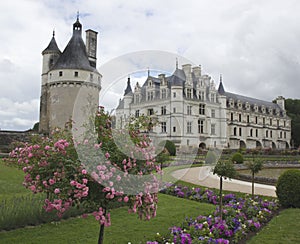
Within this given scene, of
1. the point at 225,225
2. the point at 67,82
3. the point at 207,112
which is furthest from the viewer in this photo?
the point at 207,112

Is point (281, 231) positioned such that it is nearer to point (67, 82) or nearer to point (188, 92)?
point (67, 82)

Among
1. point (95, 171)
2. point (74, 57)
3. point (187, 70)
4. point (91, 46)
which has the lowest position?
point (95, 171)

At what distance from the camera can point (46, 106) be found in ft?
103

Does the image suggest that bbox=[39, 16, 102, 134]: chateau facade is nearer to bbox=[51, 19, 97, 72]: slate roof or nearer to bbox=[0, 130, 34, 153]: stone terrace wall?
bbox=[51, 19, 97, 72]: slate roof

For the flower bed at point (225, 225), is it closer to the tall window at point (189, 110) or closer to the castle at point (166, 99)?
the castle at point (166, 99)

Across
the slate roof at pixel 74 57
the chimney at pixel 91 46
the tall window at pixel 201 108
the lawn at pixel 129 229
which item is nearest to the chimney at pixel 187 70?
the tall window at pixel 201 108

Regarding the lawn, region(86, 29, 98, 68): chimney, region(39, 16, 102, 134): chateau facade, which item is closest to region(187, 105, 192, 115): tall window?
region(39, 16, 102, 134): chateau facade

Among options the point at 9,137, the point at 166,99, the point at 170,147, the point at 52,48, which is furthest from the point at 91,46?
the point at 170,147

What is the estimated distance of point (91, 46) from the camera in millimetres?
33688

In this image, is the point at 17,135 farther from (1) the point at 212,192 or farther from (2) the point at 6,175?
(1) the point at 212,192

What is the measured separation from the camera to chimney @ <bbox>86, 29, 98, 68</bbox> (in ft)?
109

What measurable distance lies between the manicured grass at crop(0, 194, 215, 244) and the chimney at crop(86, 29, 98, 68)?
27.7 m

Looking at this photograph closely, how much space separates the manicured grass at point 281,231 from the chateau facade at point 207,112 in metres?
11.5

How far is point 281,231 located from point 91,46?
1214 inches
